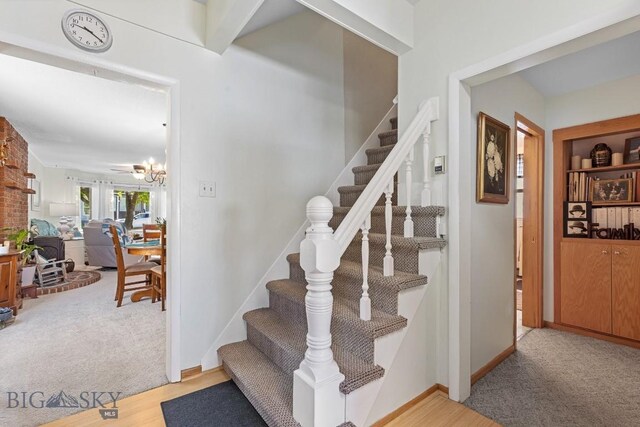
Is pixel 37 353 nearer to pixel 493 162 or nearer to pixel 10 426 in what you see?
pixel 10 426

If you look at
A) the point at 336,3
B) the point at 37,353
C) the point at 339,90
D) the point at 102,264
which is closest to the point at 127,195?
the point at 102,264

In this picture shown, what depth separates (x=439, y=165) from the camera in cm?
189

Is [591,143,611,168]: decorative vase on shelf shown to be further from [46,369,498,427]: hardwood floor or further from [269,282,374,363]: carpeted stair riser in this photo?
[269,282,374,363]: carpeted stair riser

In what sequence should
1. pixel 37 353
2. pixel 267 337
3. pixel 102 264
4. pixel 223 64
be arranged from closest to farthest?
pixel 267 337
pixel 223 64
pixel 37 353
pixel 102 264

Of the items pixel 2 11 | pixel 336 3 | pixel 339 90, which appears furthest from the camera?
pixel 339 90

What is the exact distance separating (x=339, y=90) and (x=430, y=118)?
52.3 inches

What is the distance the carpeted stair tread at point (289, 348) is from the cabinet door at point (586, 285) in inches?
100

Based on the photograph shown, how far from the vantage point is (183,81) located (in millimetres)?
1987

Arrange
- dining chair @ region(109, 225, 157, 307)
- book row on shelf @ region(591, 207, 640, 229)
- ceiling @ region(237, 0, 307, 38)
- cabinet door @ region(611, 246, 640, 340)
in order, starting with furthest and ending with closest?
dining chair @ region(109, 225, 157, 307) → book row on shelf @ region(591, 207, 640, 229) → cabinet door @ region(611, 246, 640, 340) → ceiling @ region(237, 0, 307, 38)

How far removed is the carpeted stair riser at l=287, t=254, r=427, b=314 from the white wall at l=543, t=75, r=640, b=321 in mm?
Result: 2160

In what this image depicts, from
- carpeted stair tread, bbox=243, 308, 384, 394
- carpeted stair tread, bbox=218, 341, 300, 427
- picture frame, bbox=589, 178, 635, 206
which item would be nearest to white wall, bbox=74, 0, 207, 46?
carpeted stair tread, bbox=243, 308, 384, 394

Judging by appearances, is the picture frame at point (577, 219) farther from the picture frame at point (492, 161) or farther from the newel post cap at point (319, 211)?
the newel post cap at point (319, 211)

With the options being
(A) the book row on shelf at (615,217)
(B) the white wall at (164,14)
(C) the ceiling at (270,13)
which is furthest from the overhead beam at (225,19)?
(A) the book row on shelf at (615,217)

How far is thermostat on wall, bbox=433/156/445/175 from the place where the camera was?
1.87 metres
